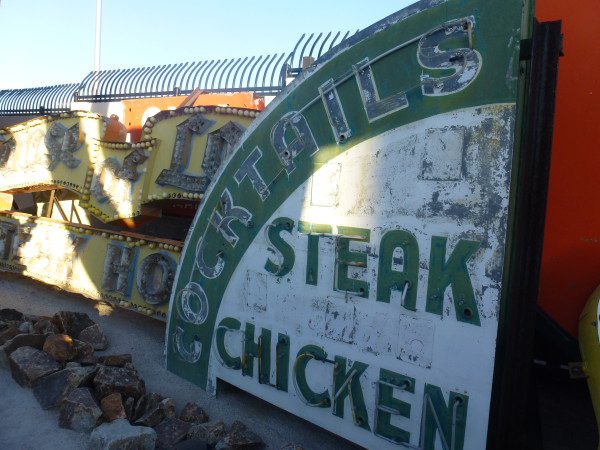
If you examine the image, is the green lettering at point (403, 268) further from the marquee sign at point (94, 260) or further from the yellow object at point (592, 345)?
the marquee sign at point (94, 260)

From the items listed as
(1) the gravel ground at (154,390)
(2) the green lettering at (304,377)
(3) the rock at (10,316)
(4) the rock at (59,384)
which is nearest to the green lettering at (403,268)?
(2) the green lettering at (304,377)

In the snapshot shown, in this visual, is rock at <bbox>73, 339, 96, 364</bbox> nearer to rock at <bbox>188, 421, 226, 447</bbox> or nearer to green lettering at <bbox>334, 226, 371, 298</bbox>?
rock at <bbox>188, 421, 226, 447</bbox>

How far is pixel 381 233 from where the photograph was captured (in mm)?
2463

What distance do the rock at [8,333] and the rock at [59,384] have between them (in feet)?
2.55

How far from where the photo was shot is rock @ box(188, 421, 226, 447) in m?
2.71

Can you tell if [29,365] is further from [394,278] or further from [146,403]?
[394,278]

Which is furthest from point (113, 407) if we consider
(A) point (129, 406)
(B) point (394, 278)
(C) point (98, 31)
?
(C) point (98, 31)

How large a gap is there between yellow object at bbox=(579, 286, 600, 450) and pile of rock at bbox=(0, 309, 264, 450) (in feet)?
5.64

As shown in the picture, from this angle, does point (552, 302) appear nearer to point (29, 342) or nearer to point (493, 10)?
point (493, 10)

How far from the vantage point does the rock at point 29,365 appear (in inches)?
128

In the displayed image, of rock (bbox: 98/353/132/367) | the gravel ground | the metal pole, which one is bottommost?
the gravel ground

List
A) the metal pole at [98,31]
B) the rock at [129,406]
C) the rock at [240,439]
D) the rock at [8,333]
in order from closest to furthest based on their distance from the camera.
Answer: the rock at [240,439] < the rock at [129,406] < the rock at [8,333] < the metal pole at [98,31]

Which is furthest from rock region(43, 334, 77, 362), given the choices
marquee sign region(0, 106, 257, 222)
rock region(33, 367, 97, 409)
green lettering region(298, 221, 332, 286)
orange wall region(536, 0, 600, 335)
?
orange wall region(536, 0, 600, 335)

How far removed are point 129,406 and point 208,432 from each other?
597mm
